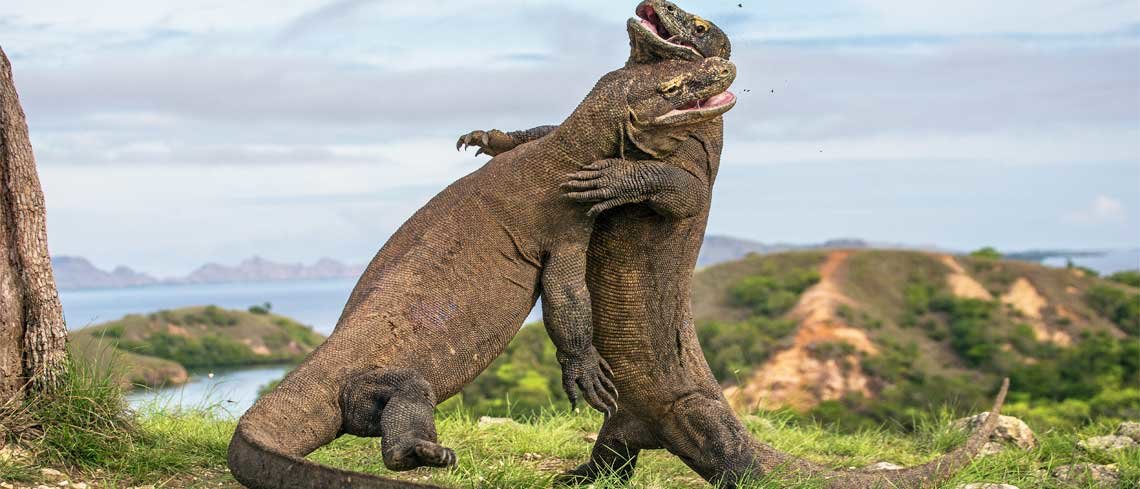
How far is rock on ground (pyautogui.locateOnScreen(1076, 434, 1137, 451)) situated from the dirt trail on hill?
93.6ft

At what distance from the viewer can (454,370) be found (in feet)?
20.7

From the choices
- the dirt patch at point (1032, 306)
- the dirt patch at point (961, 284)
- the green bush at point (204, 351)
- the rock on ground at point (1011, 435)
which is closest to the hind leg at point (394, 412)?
the rock on ground at point (1011, 435)

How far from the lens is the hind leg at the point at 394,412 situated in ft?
18.2

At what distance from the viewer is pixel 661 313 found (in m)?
7.13

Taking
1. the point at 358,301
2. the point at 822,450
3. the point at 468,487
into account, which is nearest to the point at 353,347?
the point at 358,301

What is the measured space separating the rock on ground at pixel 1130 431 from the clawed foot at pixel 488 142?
605cm

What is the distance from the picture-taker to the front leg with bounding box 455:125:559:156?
7.44 meters

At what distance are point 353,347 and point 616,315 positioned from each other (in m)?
1.63

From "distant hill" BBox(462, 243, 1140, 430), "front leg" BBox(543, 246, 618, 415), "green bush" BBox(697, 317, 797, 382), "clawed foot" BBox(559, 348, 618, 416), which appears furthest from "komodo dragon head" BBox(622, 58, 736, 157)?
"green bush" BBox(697, 317, 797, 382)

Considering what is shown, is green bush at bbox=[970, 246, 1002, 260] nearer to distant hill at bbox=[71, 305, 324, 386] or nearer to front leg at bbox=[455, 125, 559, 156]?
distant hill at bbox=[71, 305, 324, 386]

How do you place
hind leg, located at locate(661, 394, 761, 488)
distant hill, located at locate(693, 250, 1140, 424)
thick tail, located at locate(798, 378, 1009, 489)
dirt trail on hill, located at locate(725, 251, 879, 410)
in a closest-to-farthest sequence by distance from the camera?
hind leg, located at locate(661, 394, 761, 488)
thick tail, located at locate(798, 378, 1009, 489)
distant hill, located at locate(693, 250, 1140, 424)
dirt trail on hill, located at locate(725, 251, 879, 410)

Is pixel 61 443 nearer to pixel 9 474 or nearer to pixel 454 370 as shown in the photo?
pixel 9 474

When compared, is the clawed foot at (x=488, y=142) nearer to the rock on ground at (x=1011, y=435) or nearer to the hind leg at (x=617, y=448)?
the hind leg at (x=617, y=448)

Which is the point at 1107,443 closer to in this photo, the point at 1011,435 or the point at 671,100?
the point at 1011,435
